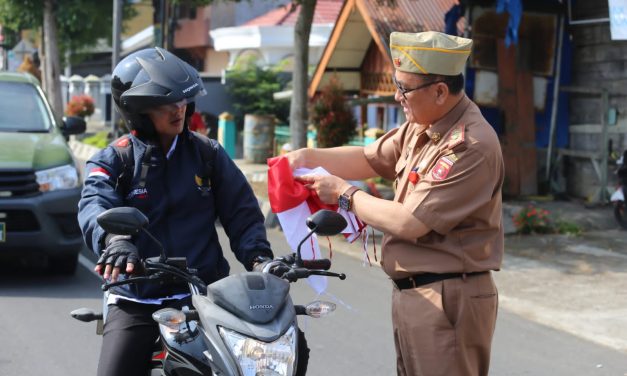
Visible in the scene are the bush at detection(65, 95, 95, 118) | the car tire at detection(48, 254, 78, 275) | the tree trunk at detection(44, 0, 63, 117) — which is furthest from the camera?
the bush at detection(65, 95, 95, 118)

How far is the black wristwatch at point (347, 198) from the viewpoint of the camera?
3932 millimetres

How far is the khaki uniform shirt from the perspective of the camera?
12.1 ft

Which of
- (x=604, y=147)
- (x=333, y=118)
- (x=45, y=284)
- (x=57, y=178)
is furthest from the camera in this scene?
(x=333, y=118)

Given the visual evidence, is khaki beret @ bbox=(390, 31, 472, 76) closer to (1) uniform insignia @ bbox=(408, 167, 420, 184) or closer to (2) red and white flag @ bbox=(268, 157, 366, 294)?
(1) uniform insignia @ bbox=(408, 167, 420, 184)

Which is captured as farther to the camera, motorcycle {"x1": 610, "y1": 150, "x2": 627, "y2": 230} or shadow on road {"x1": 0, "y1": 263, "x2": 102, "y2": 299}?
motorcycle {"x1": 610, "y1": 150, "x2": 627, "y2": 230}

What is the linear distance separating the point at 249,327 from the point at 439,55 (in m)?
1.29

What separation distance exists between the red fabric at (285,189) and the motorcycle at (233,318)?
1.90ft

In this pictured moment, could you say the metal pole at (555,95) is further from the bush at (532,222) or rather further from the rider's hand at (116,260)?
the rider's hand at (116,260)

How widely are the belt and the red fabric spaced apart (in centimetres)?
51

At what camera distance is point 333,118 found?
54.3ft

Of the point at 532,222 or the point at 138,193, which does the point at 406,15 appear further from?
the point at 138,193

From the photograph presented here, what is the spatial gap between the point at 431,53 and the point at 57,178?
5.73m

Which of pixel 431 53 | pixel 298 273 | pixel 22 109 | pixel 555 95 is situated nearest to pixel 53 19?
pixel 555 95

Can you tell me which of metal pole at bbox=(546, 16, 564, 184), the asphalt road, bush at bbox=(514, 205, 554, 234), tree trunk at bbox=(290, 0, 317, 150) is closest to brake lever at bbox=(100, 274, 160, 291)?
the asphalt road
